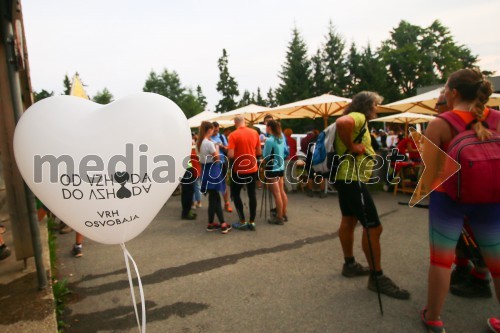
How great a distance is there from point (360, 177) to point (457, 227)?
0.91 metres

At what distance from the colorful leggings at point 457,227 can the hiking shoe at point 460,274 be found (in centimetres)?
95

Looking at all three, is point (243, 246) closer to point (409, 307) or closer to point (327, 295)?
point (327, 295)

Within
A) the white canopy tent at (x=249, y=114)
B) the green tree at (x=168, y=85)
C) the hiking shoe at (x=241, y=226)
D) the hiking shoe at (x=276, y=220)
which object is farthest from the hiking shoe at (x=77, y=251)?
the green tree at (x=168, y=85)

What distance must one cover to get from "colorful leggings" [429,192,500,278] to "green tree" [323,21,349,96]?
1374 inches

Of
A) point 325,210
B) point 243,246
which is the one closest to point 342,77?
point 325,210

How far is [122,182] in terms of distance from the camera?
71.4 inches

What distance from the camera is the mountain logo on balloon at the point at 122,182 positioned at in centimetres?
180

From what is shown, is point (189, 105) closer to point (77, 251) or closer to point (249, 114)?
point (249, 114)

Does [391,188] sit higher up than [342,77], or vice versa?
[342,77]

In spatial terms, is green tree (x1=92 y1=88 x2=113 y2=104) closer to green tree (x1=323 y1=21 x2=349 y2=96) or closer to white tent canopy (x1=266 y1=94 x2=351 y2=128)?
green tree (x1=323 y1=21 x2=349 y2=96)

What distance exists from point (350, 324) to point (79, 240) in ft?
11.8

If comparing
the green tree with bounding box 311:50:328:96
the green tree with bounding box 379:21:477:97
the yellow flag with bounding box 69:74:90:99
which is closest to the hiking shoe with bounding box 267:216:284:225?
the yellow flag with bounding box 69:74:90:99

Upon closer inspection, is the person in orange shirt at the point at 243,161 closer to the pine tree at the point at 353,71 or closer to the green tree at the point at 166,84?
the pine tree at the point at 353,71

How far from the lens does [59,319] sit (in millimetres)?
2822
